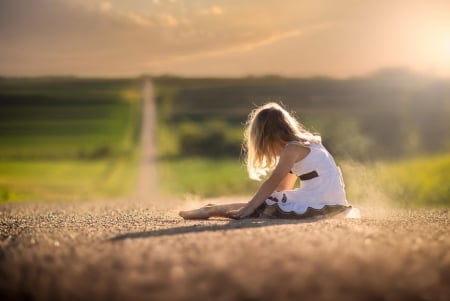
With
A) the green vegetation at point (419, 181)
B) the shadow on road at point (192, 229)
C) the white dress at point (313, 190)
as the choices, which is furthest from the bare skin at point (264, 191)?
the green vegetation at point (419, 181)

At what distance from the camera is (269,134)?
7.42m

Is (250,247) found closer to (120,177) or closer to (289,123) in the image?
(289,123)

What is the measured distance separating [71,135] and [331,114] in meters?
14.3

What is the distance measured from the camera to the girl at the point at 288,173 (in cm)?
737

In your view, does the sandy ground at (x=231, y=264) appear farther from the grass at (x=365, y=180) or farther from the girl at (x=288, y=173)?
the grass at (x=365, y=180)

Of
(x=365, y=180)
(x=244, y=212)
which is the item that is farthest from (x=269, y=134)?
(x=365, y=180)

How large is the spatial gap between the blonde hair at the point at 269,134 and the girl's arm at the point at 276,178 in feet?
0.54

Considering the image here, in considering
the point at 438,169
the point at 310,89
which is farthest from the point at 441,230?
the point at 310,89

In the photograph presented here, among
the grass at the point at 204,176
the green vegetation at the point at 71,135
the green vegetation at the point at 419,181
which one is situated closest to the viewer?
the green vegetation at the point at 419,181

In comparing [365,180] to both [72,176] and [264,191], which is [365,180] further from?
[72,176]

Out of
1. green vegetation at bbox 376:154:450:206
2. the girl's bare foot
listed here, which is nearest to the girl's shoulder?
the girl's bare foot

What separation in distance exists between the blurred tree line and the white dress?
50.0ft

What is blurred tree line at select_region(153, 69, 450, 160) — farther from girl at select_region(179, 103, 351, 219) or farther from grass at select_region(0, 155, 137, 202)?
girl at select_region(179, 103, 351, 219)

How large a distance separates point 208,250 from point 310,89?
1035 inches
